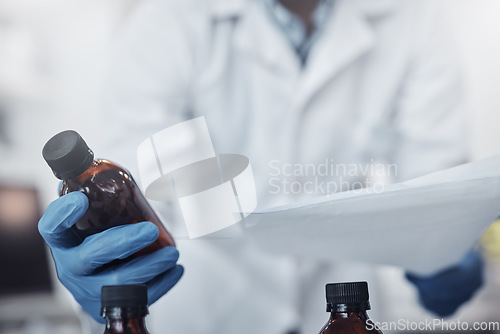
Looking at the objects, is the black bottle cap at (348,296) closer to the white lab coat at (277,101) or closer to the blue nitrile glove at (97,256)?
the blue nitrile glove at (97,256)

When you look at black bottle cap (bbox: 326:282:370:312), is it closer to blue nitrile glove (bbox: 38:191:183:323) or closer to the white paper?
the white paper

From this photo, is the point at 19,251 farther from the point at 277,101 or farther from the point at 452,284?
the point at 452,284

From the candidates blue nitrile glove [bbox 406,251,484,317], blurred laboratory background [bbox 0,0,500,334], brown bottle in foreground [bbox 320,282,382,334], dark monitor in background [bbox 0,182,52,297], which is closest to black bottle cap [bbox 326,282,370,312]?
brown bottle in foreground [bbox 320,282,382,334]

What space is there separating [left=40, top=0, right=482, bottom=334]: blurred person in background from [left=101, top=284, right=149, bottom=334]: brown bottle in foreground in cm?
67

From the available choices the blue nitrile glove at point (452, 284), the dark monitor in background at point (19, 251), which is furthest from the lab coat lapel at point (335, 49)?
the dark monitor in background at point (19, 251)

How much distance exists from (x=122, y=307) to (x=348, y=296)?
6.7 inches

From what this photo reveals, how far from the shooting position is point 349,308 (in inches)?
16.4

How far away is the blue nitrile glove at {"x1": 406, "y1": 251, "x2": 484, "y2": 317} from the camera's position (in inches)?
35.2

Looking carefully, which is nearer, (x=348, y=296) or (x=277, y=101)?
(x=348, y=296)

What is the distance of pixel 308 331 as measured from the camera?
1125mm

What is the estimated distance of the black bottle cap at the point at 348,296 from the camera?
41 centimetres

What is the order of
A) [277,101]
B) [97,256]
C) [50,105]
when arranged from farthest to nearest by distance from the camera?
[50,105] → [277,101] → [97,256]

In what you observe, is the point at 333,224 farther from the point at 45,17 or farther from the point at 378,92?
the point at 45,17

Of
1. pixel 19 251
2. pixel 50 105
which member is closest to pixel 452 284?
pixel 19 251
